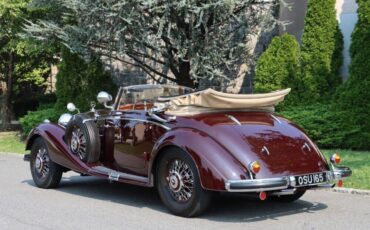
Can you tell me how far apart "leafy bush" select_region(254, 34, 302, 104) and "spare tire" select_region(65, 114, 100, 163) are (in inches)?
253

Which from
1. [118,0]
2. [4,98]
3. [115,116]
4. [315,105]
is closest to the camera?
[115,116]

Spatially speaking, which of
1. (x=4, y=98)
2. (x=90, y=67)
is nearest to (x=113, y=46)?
(x=90, y=67)

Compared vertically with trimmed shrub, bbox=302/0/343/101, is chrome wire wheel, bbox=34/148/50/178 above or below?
below

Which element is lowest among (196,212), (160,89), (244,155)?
(196,212)

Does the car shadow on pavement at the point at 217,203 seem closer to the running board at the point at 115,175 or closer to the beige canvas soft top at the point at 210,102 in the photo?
the running board at the point at 115,175

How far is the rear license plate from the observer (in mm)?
6648

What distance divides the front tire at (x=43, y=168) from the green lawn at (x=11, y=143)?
6101mm

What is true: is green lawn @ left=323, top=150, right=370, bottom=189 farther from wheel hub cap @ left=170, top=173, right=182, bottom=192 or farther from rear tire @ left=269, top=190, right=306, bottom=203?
wheel hub cap @ left=170, top=173, right=182, bottom=192

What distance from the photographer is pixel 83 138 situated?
850 centimetres

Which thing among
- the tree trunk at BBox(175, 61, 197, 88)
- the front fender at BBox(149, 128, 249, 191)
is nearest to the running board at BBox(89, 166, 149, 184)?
the front fender at BBox(149, 128, 249, 191)

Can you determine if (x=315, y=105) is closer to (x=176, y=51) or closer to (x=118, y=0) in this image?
(x=176, y=51)

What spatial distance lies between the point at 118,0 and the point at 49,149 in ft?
15.6

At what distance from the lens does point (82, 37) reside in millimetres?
14047

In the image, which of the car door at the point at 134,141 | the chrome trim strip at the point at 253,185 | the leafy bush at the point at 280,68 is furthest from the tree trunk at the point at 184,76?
the chrome trim strip at the point at 253,185
